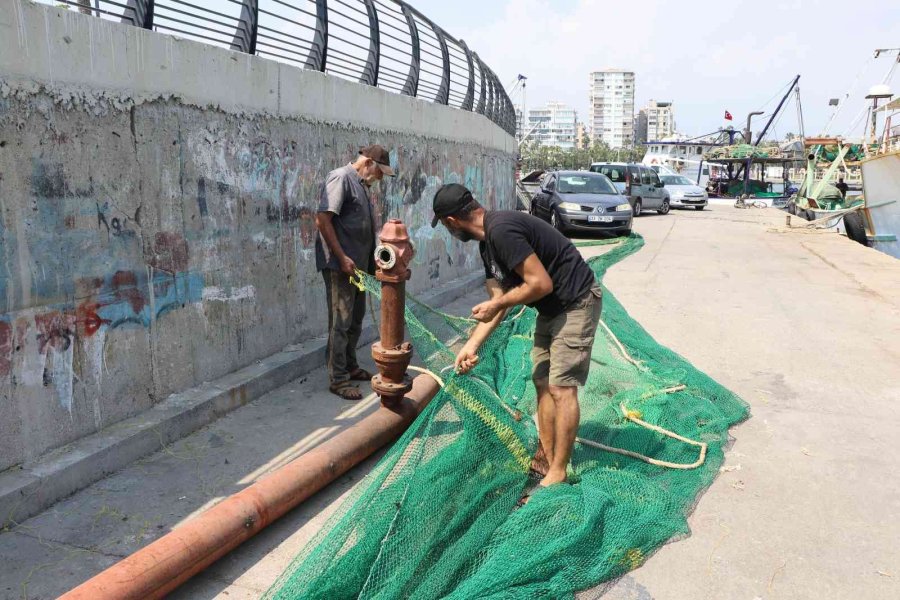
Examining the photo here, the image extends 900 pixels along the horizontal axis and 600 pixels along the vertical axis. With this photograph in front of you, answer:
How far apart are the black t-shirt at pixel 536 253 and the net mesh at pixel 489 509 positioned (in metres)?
0.58

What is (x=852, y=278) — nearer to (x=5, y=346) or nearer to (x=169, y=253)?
(x=169, y=253)

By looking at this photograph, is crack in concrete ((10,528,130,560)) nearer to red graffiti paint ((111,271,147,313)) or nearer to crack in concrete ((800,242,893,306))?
red graffiti paint ((111,271,147,313))

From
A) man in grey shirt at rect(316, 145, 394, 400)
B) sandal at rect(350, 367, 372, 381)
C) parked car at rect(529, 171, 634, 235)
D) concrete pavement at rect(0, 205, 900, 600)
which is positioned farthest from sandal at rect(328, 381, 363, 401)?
parked car at rect(529, 171, 634, 235)

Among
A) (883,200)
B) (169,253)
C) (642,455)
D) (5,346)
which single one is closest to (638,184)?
(883,200)

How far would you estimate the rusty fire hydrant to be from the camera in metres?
3.82

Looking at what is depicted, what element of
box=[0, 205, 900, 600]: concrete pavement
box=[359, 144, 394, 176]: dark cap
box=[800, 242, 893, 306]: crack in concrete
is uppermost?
box=[359, 144, 394, 176]: dark cap

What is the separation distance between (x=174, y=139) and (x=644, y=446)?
11.8ft

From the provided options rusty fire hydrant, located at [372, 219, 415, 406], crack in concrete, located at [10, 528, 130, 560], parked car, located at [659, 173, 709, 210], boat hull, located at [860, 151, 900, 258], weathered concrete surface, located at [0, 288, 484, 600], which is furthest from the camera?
parked car, located at [659, 173, 709, 210]

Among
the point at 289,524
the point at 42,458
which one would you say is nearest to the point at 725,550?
the point at 289,524

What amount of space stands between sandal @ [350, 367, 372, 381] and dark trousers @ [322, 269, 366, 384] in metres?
0.07

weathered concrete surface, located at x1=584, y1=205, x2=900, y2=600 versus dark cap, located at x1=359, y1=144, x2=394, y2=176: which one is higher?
dark cap, located at x1=359, y1=144, x2=394, y2=176

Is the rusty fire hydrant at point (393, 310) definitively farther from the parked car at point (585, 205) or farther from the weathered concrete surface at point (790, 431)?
the parked car at point (585, 205)

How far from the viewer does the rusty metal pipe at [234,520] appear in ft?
8.35

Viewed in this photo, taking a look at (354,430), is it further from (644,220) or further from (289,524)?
(644,220)
